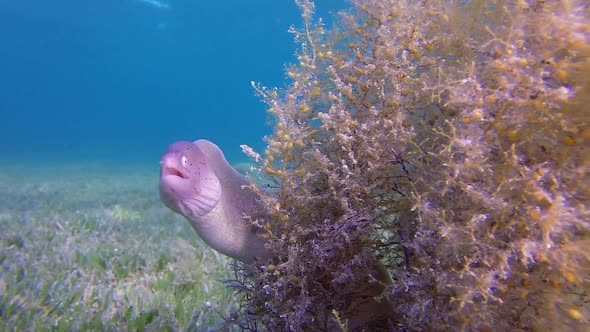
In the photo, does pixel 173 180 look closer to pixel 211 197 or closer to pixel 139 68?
pixel 211 197

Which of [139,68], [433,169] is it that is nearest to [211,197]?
[433,169]

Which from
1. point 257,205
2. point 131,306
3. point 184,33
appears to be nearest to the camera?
point 257,205

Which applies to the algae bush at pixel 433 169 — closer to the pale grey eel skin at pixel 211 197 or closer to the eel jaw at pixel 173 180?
the pale grey eel skin at pixel 211 197

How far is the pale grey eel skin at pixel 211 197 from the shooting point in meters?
2.06

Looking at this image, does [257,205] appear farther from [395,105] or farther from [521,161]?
[521,161]

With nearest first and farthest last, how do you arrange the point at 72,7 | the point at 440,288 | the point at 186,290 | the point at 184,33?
1. the point at 440,288
2. the point at 186,290
3. the point at 72,7
4. the point at 184,33

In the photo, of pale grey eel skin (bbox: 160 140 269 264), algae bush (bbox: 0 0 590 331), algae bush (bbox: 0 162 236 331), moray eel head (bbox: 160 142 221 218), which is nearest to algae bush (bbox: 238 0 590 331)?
algae bush (bbox: 0 0 590 331)

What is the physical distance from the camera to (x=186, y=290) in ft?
16.0

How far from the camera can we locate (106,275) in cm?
509

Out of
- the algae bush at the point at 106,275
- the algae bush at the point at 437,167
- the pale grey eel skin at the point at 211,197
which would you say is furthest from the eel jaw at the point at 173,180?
the algae bush at the point at 106,275

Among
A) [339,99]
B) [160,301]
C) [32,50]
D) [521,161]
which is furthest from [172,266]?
[32,50]

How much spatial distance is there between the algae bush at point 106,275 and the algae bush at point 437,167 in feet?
3.13

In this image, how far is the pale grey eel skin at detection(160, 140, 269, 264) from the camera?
2.06 m

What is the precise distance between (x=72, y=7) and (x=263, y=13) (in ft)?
95.8
